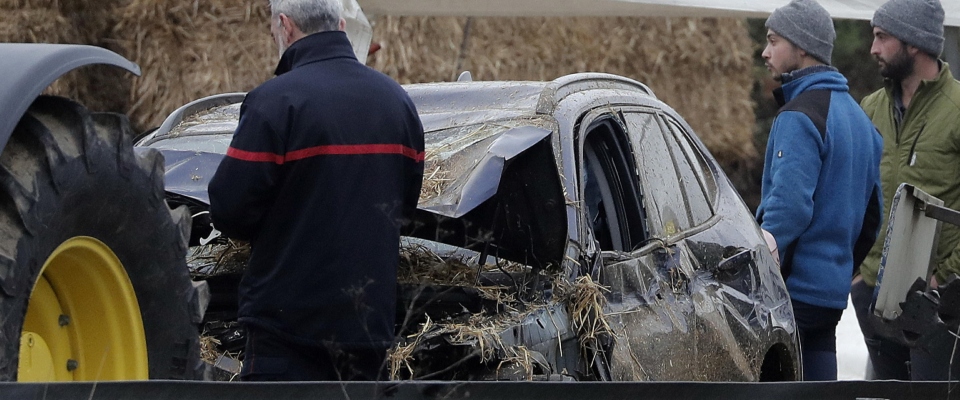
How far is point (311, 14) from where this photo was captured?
12.3 ft

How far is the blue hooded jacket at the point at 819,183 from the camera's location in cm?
552

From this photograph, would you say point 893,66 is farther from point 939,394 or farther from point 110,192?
point 110,192

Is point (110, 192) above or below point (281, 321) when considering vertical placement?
above

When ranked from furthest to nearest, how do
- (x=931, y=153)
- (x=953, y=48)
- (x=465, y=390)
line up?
(x=953, y=48)
(x=931, y=153)
(x=465, y=390)

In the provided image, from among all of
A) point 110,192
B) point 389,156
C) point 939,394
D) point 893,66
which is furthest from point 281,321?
point 893,66

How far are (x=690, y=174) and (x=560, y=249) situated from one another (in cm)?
151

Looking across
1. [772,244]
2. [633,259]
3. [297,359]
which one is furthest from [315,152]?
[772,244]

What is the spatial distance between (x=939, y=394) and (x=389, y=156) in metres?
1.52

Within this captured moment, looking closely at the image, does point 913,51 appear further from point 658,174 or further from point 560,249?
point 560,249

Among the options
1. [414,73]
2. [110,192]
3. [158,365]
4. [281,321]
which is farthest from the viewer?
[414,73]

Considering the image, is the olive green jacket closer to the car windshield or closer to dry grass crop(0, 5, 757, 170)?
the car windshield

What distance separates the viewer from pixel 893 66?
21.0ft

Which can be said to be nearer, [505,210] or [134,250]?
[134,250]

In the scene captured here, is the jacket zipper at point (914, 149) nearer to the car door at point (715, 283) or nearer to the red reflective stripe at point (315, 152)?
the car door at point (715, 283)
